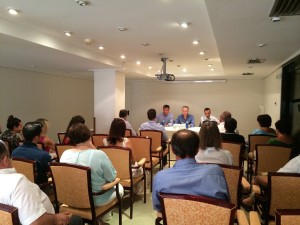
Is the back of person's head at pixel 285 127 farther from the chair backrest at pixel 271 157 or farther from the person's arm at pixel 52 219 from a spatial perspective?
the person's arm at pixel 52 219

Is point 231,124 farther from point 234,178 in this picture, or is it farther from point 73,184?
point 73,184

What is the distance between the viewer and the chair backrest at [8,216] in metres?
1.26

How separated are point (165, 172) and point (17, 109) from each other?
270 inches

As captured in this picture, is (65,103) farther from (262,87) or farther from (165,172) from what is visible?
(165,172)

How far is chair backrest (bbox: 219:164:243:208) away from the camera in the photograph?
6.75 feet

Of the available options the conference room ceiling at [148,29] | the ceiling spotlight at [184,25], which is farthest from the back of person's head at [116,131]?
the ceiling spotlight at [184,25]

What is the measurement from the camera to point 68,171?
2.12 meters

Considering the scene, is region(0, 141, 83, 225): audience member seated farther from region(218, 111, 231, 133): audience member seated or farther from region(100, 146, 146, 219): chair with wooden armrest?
region(218, 111, 231, 133): audience member seated

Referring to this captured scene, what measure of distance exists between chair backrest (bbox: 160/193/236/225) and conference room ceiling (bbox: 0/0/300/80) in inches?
67.9

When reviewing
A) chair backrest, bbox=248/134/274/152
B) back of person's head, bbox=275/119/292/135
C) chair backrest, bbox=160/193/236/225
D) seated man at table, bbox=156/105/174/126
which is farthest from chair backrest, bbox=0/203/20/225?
seated man at table, bbox=156/105/174/126

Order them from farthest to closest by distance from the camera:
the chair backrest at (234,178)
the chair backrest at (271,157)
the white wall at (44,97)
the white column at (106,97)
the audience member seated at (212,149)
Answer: the white column at (106,97) < the white wall at (44,97) < the chair backrest at (271,157) < the audience member seated at (212,149) < the chair backrest at (234,178)

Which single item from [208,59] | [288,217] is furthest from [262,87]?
[288,217]

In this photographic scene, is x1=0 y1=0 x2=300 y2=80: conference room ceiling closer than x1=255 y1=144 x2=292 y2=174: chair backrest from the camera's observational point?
Yes

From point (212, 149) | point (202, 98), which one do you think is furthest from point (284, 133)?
point (202, 98)
